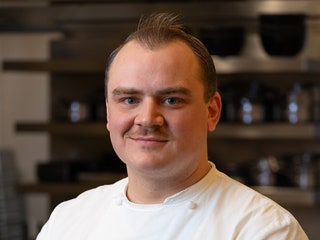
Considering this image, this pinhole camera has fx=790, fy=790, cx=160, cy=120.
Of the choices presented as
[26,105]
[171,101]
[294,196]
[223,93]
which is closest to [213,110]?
[171,101]

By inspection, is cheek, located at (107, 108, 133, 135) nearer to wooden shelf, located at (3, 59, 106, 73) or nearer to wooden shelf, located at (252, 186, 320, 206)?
wooden shelf, located at (252, 186, 320, 206)

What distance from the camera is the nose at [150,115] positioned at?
1341mm

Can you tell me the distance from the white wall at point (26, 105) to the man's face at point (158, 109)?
3196 millimetres

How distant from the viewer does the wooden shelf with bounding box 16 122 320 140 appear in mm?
3201

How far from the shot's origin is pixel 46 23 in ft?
12.0

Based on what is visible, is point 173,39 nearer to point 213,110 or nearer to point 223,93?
point 213,110

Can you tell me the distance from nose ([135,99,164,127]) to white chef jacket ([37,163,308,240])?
0.58 ft

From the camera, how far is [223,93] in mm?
3459

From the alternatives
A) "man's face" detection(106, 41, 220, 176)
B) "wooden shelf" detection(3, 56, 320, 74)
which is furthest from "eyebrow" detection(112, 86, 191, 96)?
"wooden shelf" detection(3, 56, 320, 74)

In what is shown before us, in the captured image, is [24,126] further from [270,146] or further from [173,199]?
[173,199]

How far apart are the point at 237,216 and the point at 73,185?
84.0 inches

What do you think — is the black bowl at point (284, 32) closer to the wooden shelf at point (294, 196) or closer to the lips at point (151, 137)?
the wooden shelf at point (294, 196)

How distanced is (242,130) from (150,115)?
1.98m

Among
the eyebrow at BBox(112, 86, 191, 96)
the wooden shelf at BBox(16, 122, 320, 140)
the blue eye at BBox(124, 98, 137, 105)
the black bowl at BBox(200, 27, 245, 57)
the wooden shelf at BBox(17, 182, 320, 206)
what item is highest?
the eyebrow at BBox(112, 86, 191, 96)
